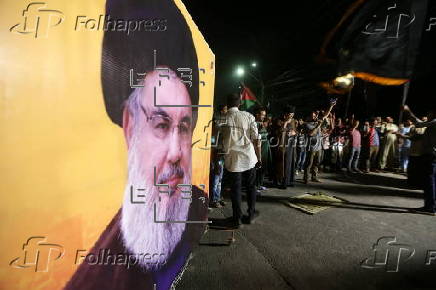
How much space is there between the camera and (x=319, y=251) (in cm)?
343

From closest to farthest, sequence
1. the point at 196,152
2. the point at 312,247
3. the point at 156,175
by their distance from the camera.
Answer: the point at 156,175 < the point at 196,152 < the point at 312,247

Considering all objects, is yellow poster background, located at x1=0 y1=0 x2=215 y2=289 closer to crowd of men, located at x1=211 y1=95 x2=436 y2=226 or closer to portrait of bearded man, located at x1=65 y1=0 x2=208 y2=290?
portrait of bearded man, located at x1=65 y1=0 x2=208 y2=290

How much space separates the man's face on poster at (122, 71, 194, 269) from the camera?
1661 millimetres

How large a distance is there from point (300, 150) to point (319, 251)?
17.8 feet

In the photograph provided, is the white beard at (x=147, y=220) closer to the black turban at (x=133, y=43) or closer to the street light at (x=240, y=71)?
the black turban at (x=133, y=43)

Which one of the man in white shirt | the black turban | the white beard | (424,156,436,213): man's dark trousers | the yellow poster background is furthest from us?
(424,156,436,213): man's dark trousers

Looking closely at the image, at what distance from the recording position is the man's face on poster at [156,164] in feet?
5.45

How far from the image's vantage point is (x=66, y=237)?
1.18 m

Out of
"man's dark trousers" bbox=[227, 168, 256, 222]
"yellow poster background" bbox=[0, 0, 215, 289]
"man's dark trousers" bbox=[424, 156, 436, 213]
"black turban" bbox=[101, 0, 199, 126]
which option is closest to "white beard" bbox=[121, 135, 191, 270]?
"yellow poster background" bbox=[0, 0, 215, 289]

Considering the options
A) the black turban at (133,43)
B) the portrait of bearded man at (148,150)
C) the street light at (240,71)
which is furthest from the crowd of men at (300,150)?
the street light at (240,71)

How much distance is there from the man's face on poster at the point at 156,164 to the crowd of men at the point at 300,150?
60.3 inches

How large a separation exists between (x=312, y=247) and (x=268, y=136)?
159 inches

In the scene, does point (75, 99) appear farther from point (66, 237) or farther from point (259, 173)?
point (259, 173)

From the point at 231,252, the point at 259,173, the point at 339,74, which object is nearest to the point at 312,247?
the point at 231,252
